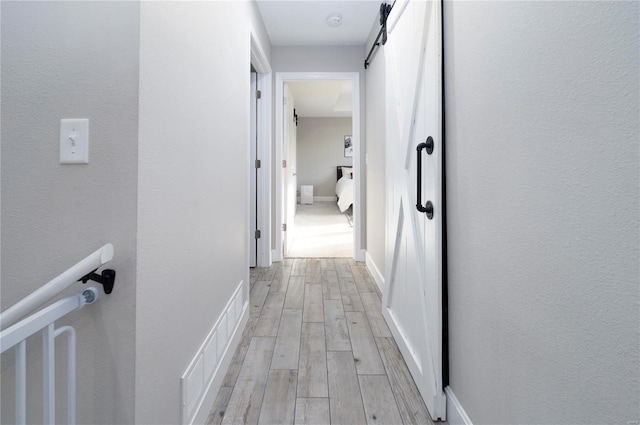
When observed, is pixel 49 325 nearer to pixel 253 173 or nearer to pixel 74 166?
pixel 74 166

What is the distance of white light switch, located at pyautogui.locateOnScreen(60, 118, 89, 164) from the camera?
2.68 feet

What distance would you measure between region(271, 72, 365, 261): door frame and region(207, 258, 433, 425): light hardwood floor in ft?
3.24

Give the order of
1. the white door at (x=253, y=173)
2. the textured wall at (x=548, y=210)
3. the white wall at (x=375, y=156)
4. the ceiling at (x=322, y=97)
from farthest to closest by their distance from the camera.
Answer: the ceiling at (x=322, y=97)
the white door at (x=253, y=173)
the white wall at (x=375, y=156)
the textured wall at (x=548, y=210)

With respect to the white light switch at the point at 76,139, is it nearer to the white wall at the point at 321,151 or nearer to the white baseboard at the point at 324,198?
the white wall at the point at 321,151

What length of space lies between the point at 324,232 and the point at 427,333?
402 cm

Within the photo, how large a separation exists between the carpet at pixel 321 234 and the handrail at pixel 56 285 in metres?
3.17

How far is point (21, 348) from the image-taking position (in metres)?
0.66

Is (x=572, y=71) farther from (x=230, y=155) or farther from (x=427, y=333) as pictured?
(x=230, y=155)

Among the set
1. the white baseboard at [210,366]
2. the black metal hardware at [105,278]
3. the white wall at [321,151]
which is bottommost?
the white baseboard at [210,366]

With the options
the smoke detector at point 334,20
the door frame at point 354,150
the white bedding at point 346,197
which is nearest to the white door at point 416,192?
the smoke detector at point 334,20

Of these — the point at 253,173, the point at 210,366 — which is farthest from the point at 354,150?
the point at 210,366

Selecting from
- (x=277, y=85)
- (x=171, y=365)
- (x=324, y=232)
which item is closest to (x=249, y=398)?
(x=171, y=365)

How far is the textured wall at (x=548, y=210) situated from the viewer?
1.89 ft

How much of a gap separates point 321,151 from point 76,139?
8826 millimetres
